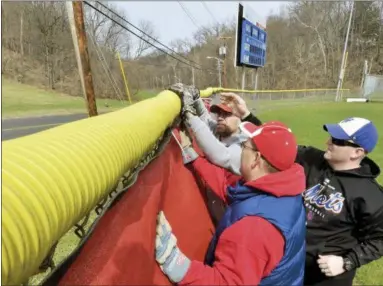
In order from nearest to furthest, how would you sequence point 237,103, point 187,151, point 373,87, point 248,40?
point 187,151, point 237,103, point 248,40, point 373,87

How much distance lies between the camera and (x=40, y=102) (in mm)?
39406

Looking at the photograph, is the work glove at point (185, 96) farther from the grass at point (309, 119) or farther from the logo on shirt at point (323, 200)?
the grass at point (309, 119)

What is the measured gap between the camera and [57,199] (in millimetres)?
1040

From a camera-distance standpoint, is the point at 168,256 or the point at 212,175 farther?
the point at 212,175

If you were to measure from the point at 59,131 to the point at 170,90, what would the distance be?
7.44ft

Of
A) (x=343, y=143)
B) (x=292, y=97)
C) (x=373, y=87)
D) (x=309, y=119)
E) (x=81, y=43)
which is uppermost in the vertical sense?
(x=81, y=43)

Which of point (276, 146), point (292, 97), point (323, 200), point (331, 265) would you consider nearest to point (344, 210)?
point (323, 200)

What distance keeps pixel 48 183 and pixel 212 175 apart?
6.74 feet

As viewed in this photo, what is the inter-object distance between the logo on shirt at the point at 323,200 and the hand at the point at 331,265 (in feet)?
0.99

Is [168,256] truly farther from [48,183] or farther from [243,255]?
[48,183]

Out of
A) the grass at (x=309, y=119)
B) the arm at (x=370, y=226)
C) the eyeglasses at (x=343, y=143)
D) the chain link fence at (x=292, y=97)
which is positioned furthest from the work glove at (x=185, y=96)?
the chain link fence at (x=292, y=97)

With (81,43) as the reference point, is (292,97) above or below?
below

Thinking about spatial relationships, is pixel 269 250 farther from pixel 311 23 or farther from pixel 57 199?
pixel 311 23

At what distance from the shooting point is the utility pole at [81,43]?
694cm
